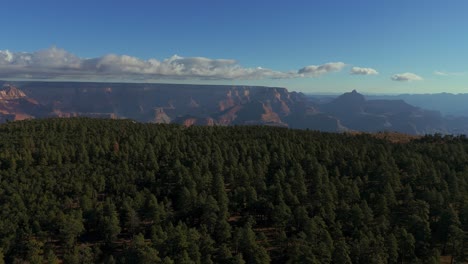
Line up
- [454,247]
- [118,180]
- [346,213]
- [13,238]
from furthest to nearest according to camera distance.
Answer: [118,180]
[346,213]
[13,238]
[454,247]

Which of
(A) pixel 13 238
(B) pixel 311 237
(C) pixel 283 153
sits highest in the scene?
(C) pixel 283 153

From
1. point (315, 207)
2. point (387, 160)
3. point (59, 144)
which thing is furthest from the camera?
point (59, 144)

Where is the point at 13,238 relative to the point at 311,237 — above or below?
below

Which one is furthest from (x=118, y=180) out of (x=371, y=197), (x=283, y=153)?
(x=371, y=197)

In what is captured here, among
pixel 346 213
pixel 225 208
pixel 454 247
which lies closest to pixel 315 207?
pixel 346 213

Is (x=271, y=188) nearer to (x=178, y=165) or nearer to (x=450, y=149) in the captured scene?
(x=178, y=165)

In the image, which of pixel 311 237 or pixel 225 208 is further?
pixel 225 208
